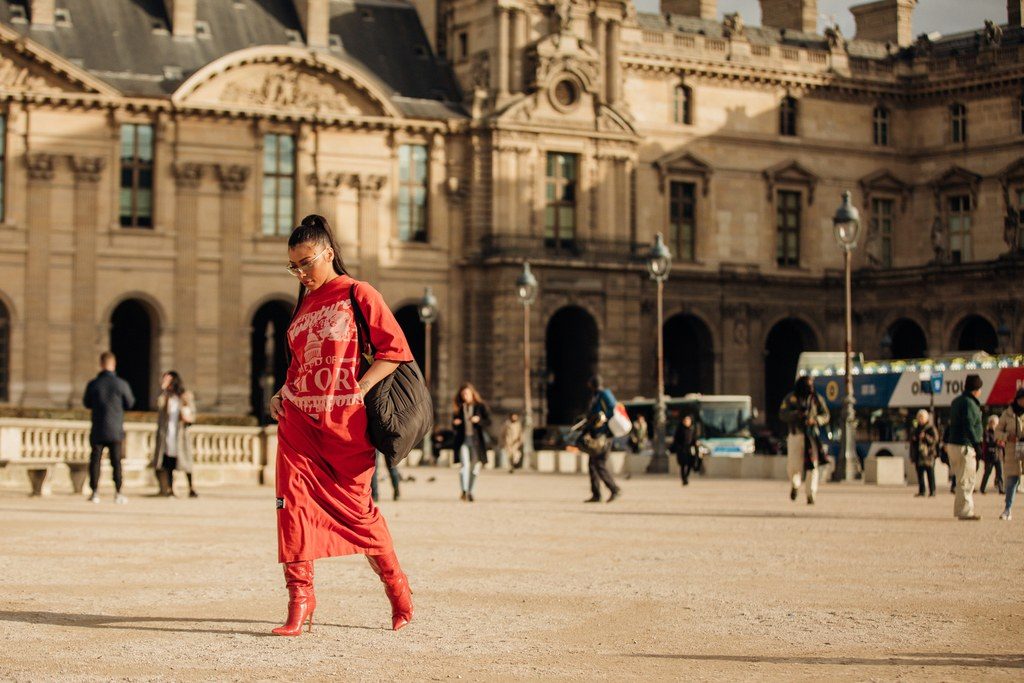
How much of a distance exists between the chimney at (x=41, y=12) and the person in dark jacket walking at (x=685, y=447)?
25130 millimetres

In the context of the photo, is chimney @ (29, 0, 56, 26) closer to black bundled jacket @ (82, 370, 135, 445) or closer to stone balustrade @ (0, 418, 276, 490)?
stone balustrade @ (0, 418, 276, 490)

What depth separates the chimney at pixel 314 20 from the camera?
59062mm

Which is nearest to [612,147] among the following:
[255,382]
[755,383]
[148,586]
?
[755,383]

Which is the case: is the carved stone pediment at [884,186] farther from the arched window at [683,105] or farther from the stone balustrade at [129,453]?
the stone balustrade at [129,453]

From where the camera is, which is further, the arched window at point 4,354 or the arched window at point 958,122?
the arched window at point 958,122

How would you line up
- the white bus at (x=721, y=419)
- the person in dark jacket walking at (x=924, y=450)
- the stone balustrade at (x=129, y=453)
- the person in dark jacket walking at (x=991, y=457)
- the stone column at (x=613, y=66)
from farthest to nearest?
the stone column at (x=613, y=66)
the white bus at (x=721, y=419)
the person in dark jacket walking at (x=991, y=457)
the person in dark jacket walking at (x=924, y=450)
the stone balustrade at (x=129, y=453)

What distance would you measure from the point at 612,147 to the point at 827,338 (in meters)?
11.7

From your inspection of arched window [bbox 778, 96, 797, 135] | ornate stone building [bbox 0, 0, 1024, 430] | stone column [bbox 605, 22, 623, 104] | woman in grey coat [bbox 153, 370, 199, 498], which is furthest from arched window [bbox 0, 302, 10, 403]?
arched window [bbox 778, 96, 797, 135]

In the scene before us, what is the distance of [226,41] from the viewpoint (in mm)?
57438

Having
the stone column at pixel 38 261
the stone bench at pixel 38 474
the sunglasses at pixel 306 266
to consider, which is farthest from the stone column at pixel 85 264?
the sunglasses at pixel 306 266

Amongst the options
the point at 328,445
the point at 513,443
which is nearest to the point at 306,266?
the point at 328,445

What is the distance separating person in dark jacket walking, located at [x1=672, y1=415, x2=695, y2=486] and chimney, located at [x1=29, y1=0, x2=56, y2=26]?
25130 mm

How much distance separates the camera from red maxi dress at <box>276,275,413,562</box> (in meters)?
10.4

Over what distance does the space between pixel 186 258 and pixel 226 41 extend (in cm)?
676
